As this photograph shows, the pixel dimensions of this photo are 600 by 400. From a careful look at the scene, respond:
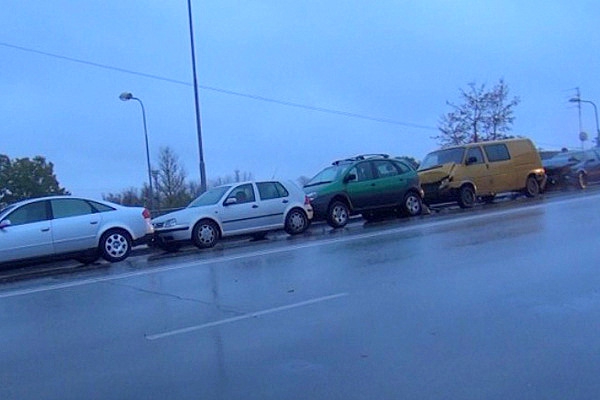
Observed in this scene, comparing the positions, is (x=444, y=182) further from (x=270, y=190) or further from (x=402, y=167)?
(x=270, y=190)

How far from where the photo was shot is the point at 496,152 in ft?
72.9

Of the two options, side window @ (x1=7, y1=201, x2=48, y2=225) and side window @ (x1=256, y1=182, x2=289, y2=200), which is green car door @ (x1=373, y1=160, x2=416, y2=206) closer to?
side window @ (x1=256, y1=182, x2=289, y2=200)

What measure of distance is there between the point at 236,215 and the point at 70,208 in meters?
3.91

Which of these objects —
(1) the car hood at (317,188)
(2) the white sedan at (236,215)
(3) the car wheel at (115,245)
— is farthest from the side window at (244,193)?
(3) the car wheel at (115,245)

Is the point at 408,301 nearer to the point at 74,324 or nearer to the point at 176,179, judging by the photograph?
the point at 74,324

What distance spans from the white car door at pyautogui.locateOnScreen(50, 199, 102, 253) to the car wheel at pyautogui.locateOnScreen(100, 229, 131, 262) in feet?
0.65

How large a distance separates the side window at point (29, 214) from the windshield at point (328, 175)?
294 inches

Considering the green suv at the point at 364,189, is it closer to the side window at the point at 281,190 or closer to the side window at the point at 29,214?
the side window at the point at 281,190

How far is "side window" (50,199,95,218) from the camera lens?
13.4m

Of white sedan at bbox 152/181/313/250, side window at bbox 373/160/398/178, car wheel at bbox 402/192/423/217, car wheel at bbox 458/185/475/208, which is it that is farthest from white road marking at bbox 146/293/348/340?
car wheel at bbox 458/185/475/208

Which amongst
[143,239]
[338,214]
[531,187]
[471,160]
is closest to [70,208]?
[143,239]

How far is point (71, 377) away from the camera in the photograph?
5.67 m

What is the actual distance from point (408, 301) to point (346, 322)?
1.10 m

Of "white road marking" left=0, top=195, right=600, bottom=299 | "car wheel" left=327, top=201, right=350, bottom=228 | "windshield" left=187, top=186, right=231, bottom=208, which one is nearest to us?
"white road marking" left=0, top=195, right=600, bottom=299
